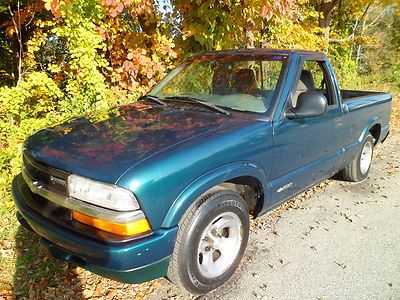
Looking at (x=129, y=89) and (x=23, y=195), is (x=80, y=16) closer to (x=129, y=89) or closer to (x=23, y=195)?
(x=129, y=89)

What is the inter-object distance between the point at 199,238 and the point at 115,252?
640 mm

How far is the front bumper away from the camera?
2.14 m

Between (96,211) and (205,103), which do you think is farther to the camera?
(205,103)

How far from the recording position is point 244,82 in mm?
3508

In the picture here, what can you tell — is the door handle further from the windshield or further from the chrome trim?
the chrome trim

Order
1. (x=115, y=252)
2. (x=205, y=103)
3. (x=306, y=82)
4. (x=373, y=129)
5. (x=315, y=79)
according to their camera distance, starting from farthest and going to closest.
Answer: (x=373, y=129) < (x=315, y=79) < (x=306, y=82) < (x=205, y=103) < (x=115, y=252)

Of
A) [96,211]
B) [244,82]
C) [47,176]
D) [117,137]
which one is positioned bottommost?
[96,211]

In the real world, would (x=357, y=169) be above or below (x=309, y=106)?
below

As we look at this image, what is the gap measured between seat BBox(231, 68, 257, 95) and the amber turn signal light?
1745 mm

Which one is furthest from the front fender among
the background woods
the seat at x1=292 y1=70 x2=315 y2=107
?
the background woods

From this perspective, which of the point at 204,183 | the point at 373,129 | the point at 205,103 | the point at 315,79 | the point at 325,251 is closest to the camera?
the point at 204,183

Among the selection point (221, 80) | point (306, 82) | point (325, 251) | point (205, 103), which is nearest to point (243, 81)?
point (221, 80)

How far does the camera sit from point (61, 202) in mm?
2320

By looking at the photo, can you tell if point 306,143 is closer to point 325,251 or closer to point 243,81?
point 243,81
